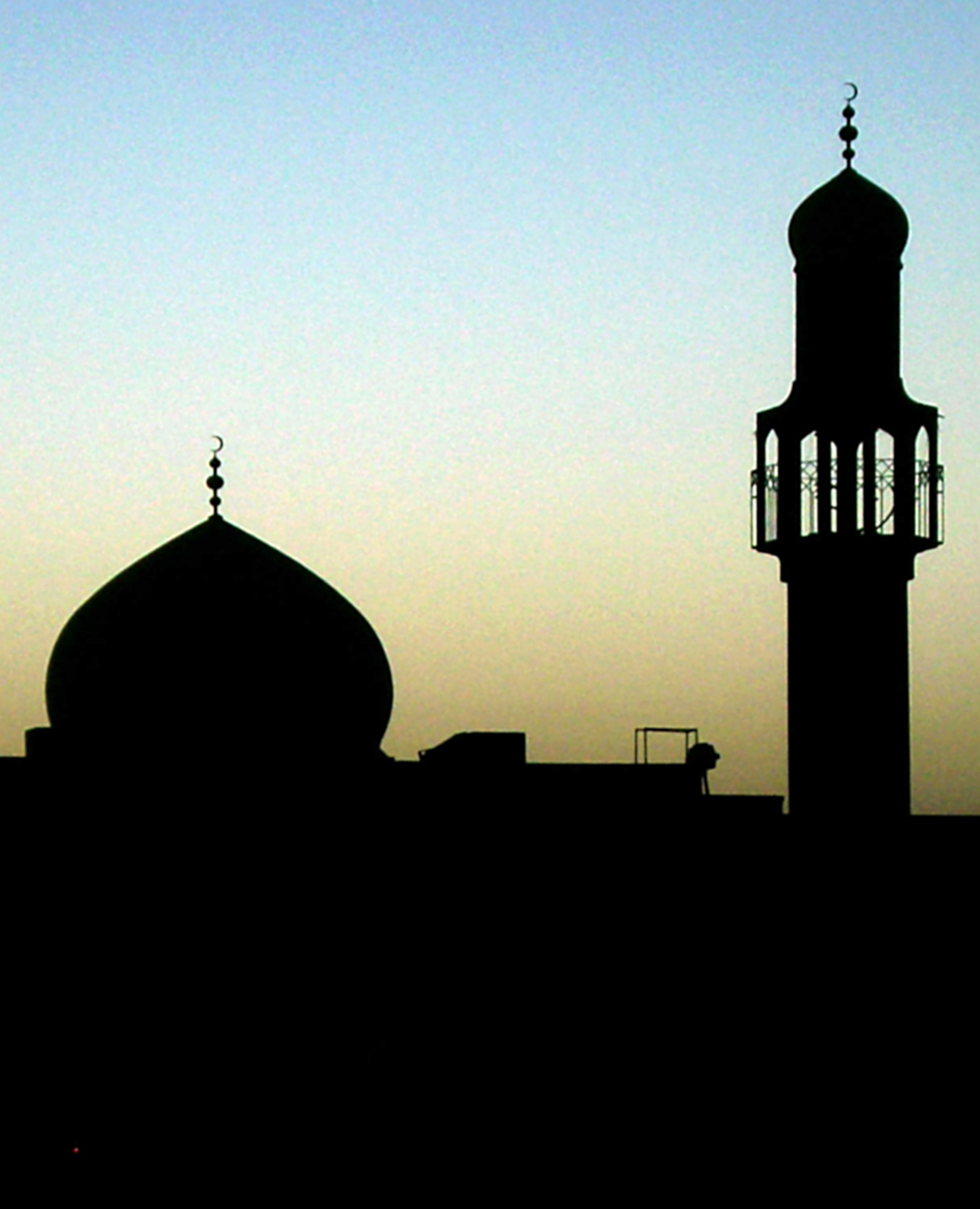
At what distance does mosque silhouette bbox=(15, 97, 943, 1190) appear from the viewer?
11609 millimetres

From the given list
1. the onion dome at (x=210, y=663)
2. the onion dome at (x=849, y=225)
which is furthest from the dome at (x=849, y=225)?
the onion dome at (x=210, y=663)

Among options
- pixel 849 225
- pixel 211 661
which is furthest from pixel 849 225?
pixel 211 661

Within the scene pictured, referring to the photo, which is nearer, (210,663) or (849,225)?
(210,663)

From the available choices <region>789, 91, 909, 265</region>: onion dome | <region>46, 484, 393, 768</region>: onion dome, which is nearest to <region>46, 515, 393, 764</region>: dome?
<region>46, 484, 393, 768</region>: onion dome

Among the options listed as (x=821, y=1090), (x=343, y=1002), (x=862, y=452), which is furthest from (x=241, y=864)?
(x=862, y=452)

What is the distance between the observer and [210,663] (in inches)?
472

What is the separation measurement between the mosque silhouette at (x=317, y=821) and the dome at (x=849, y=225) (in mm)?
19

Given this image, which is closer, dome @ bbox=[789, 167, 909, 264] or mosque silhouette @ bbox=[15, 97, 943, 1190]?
mosque silhouette @ bbox=[15, 97, 943, 1190]

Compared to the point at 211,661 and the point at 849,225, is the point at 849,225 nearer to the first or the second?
the point at 849,225

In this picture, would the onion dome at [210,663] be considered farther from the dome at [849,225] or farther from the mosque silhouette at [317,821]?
the dome at [849,225]

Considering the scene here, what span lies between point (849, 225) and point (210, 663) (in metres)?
5.07

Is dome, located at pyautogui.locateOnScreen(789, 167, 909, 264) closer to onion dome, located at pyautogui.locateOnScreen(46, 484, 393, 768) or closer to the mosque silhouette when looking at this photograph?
the mosque silhouette

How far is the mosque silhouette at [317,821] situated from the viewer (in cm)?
1161

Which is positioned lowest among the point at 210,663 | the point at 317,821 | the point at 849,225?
the point at 317,821
